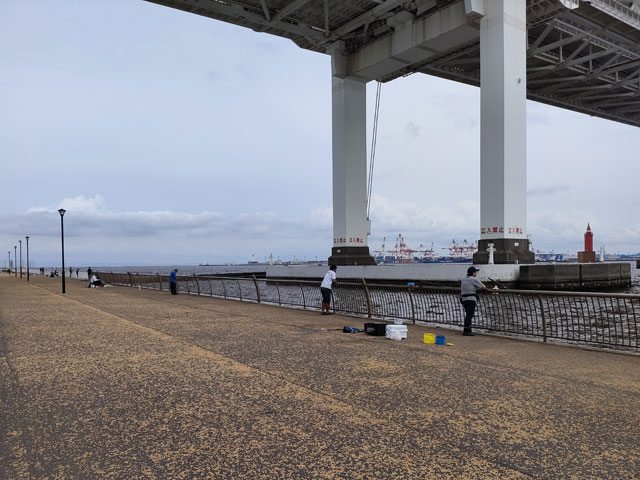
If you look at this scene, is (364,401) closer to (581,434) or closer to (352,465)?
(352,465)

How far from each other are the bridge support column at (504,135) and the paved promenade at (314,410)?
22.2 meters

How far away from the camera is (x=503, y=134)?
30.7m

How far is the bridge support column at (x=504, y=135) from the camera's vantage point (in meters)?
30.6

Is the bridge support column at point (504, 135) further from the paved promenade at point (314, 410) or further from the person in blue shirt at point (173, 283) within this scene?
the paved promenade at point (314, 410)

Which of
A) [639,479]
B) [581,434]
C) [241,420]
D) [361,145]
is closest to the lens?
[639,479]

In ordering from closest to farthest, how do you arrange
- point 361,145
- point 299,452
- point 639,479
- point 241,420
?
point 639,479
point 299,452
point 241,420
point 361,145

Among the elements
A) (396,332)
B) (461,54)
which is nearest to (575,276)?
(461,54)

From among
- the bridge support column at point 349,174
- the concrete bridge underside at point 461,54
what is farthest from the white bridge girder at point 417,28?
the bridge support column at point 349,174

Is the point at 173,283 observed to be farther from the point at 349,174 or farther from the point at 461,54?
the point at 461,54

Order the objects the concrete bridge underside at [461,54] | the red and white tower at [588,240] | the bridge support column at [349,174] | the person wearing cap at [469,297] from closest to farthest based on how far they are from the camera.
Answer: the person wearing cap at [469,297], the concrete bridge underside at [461,54], the bridge support column at [349,174], the red and white tower at [588,240]

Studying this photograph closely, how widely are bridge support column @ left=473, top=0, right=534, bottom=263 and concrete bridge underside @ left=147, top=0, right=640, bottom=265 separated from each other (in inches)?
2.5

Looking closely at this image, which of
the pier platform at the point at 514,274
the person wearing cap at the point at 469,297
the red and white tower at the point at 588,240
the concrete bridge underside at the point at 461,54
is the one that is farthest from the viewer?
the red and white tower at the point at 588,240

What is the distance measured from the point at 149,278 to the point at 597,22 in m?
38.5

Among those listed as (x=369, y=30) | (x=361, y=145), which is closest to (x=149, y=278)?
(x=361, y=145)
